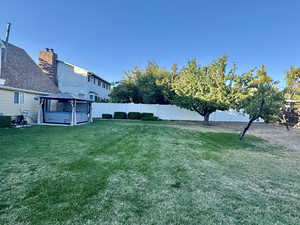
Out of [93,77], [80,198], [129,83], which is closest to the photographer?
[80,198]

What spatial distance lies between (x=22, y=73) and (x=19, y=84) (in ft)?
6.04

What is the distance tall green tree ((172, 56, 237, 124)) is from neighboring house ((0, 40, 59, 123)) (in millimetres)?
11912

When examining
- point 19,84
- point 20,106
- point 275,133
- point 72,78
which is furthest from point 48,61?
point 275,133

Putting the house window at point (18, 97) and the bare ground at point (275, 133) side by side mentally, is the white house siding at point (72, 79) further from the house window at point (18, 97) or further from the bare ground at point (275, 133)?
the bare ground at point (275, 133)

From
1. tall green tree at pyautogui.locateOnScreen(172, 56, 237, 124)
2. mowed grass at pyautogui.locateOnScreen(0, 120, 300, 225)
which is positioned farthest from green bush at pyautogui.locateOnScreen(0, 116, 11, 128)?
tall green tree at pyautogui.locateOnScreen(172, 56, 237, 124)

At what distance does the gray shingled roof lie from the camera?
34.2 feet

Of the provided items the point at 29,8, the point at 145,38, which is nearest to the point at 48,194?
the point at 29,8

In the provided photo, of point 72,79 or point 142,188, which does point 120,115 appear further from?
point 142,188

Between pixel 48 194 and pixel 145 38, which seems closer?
pixel 48 194

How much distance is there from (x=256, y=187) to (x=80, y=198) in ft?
11.2

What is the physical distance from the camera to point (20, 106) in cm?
1088

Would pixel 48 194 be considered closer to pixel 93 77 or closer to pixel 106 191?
pixel 106 191

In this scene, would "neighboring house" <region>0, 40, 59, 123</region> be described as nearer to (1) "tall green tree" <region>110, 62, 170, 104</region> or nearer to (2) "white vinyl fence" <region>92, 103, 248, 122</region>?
(2) "white vinyl fence" <region>92, 103, 248, 122</region>

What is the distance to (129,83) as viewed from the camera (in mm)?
19125
